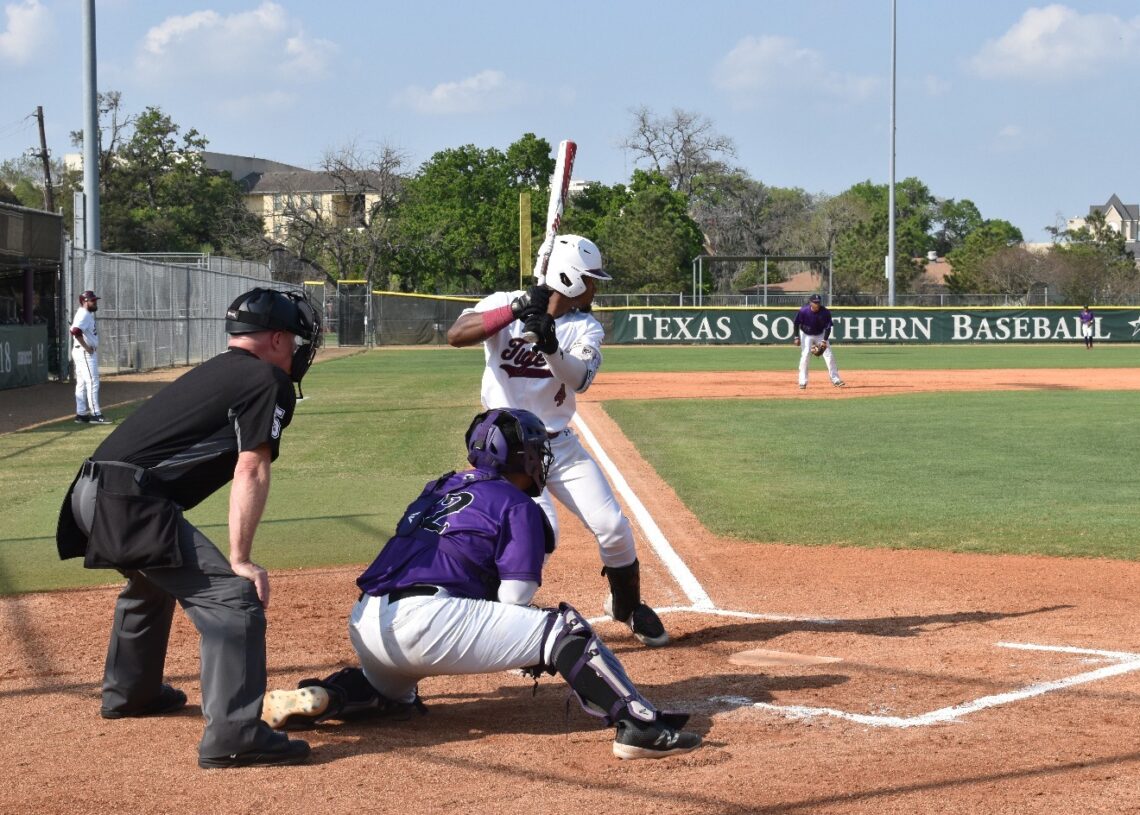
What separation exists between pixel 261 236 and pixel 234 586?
236 ft

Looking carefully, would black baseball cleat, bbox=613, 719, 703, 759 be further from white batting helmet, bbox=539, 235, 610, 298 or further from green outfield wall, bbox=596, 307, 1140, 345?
green outfield wall, bbox=596, 307, 1140, 345

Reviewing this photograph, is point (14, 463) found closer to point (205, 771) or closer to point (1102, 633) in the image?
point (205, 771)

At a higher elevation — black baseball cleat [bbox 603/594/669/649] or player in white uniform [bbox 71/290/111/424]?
player in white uniform [bbox 71/290/111/424]

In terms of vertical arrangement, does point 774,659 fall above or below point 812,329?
below

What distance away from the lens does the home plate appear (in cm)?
600

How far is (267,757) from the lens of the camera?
14.7ft

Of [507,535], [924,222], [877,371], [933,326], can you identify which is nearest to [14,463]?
[507,535]

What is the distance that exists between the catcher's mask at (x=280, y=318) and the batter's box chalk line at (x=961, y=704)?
2.34 m

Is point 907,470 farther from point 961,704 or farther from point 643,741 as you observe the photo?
point 643,741

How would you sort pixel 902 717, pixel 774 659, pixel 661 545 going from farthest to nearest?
pixel 661 545 → pixel 774 659 → pixel 902 717

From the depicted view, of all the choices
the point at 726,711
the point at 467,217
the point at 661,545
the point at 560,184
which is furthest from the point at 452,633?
the point at 467,217

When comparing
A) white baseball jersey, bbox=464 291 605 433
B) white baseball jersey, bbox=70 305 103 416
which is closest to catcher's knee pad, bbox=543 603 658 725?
white baseball jersey, bbox=464 291 605 433

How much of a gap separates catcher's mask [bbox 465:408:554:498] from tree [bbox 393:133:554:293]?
66372 millimetres

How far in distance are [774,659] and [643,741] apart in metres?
1.77
